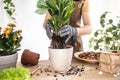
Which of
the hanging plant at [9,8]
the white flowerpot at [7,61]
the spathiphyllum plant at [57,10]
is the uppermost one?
the hanging plant at [9,8]

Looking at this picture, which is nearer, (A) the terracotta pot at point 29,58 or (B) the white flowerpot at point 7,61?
(B) the white flowerpot at point 7,61

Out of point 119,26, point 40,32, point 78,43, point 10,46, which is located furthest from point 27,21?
point 10,46

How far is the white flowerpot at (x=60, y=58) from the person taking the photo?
116cm

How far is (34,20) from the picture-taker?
247 centimetres

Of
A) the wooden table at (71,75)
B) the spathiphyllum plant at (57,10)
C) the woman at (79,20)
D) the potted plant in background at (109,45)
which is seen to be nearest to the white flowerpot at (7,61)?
the wooden table at (71,75)

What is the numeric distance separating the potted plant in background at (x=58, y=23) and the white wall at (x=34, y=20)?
125 centimetres

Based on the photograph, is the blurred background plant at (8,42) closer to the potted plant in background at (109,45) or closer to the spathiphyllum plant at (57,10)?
the spathiphyllum plant at (57,10)

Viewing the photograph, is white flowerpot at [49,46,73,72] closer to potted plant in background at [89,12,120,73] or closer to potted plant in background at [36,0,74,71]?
potted plant in background at [36,0,74,71]

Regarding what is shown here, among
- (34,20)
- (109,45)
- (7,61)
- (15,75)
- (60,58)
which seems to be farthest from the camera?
(34,20)

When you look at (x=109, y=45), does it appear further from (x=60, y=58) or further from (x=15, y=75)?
(x=15, y=75)

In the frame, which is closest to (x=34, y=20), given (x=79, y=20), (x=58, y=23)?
(x=79, y=20)

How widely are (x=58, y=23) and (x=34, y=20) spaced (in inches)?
53.4

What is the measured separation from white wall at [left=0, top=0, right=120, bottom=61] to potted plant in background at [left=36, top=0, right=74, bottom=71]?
49.3 inches

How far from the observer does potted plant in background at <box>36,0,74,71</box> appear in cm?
113
